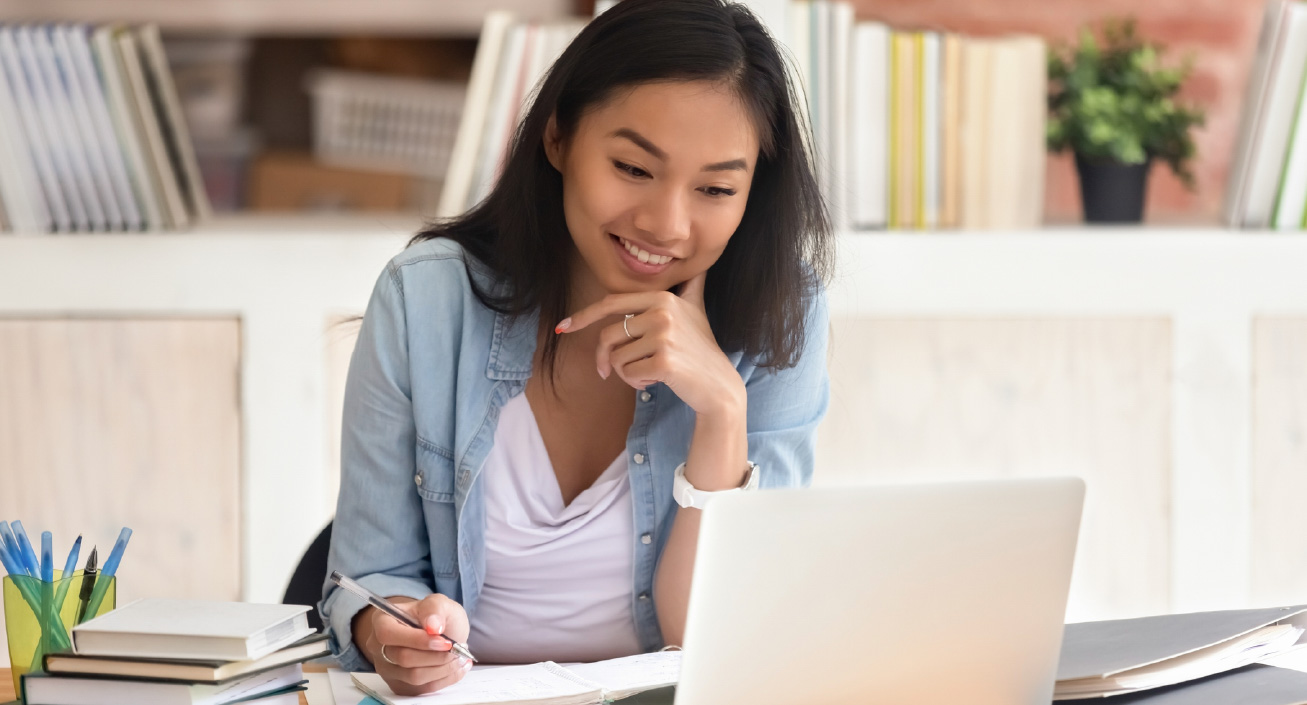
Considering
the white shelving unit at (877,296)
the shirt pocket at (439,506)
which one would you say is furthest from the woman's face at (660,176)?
the white shelving unit at (877,296)

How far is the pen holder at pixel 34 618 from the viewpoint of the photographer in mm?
828

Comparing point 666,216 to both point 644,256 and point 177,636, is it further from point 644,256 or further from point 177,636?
point 177,636

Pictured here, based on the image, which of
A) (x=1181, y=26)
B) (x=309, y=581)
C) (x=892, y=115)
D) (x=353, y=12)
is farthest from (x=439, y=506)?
(x=1181, y=26)

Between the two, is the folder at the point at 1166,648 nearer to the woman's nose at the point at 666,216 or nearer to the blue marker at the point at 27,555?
the woman's nose at the point at 666,216

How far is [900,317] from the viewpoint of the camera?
1.93 meters

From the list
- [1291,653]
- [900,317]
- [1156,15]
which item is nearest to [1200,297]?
[900,317]

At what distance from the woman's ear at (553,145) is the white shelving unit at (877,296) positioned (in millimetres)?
771

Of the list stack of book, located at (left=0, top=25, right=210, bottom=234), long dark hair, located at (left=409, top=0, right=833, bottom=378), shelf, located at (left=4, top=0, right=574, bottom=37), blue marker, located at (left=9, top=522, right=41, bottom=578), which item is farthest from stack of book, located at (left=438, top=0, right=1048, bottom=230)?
blue marker, located at (left=9, top=522, right=41, bottom=578)


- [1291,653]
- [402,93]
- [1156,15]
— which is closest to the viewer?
[1291,653]

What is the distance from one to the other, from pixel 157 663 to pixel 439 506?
17.5 inches

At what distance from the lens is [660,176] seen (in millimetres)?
1069

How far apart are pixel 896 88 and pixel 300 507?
45.7 inches

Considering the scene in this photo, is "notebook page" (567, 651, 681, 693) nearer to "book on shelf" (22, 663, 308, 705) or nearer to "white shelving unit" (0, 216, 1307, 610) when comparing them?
"book on shelf" (22, 663, 308, 705)

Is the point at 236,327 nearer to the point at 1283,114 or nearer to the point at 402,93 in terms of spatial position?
the point at 402,93
